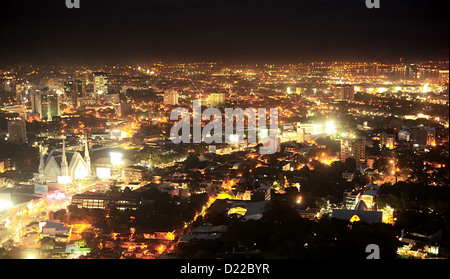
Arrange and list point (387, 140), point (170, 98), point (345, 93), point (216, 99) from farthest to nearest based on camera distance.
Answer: point (345, 93), point (216, 99), point (170, 98), point (387, 140)

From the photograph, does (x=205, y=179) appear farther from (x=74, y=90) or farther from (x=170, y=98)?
(x=74, y=90)

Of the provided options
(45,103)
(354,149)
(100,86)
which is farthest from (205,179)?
(100,86)

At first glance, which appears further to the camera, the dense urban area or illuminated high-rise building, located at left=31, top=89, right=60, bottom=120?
illuminated high-rise building, located at left=31, top=89, right=60, bottom=120

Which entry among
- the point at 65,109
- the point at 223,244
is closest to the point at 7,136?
the point at 65,109

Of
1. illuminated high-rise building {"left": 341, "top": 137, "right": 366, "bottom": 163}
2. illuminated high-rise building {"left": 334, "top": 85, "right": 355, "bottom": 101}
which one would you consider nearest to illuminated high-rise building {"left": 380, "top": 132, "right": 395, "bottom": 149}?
illuminated high-rise building {"left": 341, "top": 137, "right": 366, "bottom": 163}

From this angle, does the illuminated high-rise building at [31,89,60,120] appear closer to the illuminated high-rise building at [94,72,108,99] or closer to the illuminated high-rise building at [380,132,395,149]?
the illuminated high-rise building at [94,72,108,99]

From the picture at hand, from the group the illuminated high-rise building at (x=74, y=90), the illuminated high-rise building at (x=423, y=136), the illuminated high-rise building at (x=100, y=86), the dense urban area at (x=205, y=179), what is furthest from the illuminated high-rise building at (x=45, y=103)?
the illuminated high-rise building at (x=423, y=136)

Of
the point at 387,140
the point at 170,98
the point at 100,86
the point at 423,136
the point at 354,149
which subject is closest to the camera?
the point at 354,149

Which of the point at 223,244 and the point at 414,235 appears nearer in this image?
the point at 223,244
